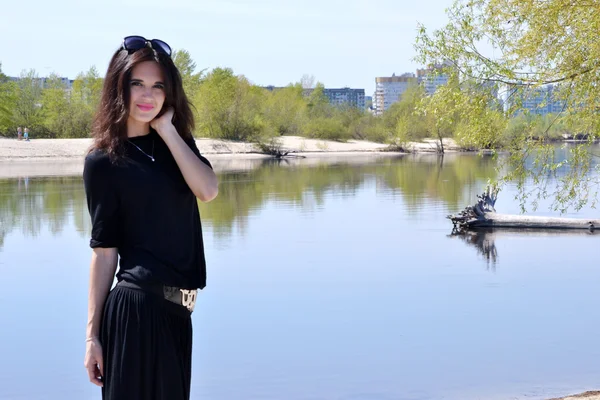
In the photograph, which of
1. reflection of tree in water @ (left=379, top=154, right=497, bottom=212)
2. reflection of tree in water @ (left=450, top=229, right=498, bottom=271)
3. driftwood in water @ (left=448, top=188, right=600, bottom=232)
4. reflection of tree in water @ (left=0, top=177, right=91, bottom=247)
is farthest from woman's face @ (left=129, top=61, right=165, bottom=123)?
reflection of tree in water @ (left=379, top=154, right=497, bottom=212)

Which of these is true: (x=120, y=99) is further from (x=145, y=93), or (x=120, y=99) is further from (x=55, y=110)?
(x=55, y=110)

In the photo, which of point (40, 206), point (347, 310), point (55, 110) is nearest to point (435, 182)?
point (40, 206)

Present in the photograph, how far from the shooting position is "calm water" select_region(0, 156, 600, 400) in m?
11.3

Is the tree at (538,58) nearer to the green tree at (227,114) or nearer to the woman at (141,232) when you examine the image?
the woman at (141,232)

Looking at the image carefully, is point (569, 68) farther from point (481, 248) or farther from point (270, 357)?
point (481, 248)

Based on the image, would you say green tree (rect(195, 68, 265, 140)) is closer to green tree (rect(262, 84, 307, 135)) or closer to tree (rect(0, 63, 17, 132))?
green tree (rect(262, 84, 307, 135))

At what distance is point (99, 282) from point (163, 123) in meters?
0.61

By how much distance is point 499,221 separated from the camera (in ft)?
84.2

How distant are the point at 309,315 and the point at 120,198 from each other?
12.2 m

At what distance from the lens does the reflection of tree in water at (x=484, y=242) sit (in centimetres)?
2164

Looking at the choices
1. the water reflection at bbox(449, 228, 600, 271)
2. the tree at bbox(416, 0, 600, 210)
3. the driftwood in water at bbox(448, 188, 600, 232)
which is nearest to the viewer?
the tree at bbox(416, 0, 600, 210)

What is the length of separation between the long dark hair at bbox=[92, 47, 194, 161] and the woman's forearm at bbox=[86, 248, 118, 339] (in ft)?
1.17

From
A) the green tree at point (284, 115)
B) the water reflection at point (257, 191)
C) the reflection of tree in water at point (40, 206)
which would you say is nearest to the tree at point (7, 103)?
the green tree at point (284, 115)

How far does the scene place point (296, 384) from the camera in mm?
11180
